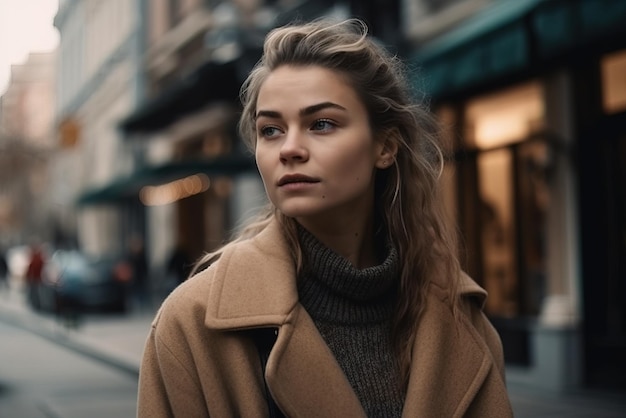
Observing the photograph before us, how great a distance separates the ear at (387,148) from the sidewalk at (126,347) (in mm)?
7027

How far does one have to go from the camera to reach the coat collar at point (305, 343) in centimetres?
Answer: 208

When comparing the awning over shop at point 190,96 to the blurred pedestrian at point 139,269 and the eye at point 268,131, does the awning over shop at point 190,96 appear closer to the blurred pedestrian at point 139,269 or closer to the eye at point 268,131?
the blurred pedestrian at point 139,269

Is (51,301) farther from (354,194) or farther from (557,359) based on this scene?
(354,194)

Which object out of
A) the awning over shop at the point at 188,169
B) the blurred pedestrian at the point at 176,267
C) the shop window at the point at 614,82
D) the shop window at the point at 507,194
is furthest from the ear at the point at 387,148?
the blurred pedestrian at the point at 176,267

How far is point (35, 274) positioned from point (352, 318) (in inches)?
1060

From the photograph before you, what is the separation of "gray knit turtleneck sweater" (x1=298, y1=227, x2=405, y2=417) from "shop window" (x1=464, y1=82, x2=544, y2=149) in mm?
Answer: 9567

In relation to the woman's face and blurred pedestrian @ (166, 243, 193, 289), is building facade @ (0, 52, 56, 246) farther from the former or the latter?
the woman's face

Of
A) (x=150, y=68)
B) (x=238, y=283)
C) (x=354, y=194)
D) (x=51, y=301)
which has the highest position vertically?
(x=150, y=68)

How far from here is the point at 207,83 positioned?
60.6 feet

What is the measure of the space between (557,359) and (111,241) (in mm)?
30237

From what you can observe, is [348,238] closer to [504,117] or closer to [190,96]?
[504,117]

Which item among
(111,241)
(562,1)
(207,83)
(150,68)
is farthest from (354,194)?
(111,241)

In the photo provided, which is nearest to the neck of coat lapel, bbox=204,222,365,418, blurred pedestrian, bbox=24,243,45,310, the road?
coat lapel, bbox=204,222,365,418

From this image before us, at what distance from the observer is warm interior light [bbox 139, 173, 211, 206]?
2328 centimetres
